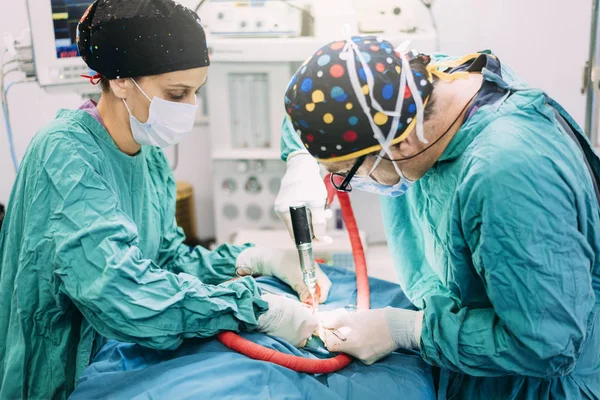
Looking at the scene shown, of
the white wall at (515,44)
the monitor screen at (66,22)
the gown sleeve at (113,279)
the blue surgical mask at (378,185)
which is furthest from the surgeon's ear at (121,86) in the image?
the white wall at (515,44)

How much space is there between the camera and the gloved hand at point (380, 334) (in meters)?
1.42

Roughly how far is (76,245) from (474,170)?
33.4 inches

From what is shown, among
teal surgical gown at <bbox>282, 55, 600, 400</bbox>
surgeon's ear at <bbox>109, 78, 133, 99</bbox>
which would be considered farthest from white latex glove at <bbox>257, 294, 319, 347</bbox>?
surgeon's ear at <bbox>109, 78, 133, 99</bbox>

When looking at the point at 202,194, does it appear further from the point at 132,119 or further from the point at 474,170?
the point at 474,170

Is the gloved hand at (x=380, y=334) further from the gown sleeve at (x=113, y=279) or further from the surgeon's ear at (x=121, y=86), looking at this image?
the surgeon's ear at (x=121, y=86)

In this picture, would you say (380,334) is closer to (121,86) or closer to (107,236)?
(107,236)

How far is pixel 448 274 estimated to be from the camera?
56.5 inches

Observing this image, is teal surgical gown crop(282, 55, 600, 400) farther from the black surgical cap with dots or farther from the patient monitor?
the patient monitor

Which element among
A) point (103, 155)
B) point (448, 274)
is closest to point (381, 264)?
point (448, 274)

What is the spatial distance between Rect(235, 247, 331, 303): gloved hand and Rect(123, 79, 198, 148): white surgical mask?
0.41m

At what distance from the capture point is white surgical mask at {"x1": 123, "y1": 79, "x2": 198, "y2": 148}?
1.61m

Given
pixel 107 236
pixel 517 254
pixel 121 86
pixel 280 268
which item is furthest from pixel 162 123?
pixel 517 254

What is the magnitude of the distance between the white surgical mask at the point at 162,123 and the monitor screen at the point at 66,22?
0.97 m

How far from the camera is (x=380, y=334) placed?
1419 mm
